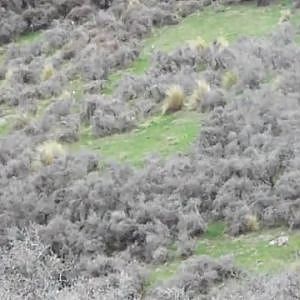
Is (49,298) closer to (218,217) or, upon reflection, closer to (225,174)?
(218,217)

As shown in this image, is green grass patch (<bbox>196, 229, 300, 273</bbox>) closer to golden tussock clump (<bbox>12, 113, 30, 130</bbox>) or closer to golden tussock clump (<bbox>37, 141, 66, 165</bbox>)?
golden tussock clump (<bbox>37, 141, 66, 165</bbox>)

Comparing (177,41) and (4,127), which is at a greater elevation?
(177,41)

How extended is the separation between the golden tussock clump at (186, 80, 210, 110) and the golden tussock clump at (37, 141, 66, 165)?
2432mm

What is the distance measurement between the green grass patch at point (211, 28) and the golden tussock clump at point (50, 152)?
3.23 m

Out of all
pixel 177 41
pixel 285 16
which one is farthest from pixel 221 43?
pixel 285 16

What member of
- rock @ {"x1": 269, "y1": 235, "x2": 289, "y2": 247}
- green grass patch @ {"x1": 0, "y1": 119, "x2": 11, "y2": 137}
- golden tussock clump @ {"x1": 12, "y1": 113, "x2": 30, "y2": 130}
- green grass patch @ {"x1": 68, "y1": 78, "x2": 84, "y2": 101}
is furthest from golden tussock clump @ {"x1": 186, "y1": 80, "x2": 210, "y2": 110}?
rock @ {"x1": 269, "y1": 235, "x2": 289, "y2": 247}

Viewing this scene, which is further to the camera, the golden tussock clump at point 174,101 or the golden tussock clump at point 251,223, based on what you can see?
the golden tussock clump at point 174,101

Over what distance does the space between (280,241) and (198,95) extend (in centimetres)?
471

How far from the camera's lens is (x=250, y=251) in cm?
884

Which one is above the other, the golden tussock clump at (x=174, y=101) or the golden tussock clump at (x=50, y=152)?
the golden tussock clump at (x=174, y=101)

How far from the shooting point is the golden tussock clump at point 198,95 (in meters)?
13.0

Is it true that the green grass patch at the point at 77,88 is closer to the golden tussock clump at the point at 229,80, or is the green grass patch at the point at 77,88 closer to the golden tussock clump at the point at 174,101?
the golden tussock clump at the point at 174,101

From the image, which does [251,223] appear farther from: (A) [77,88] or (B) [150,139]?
(A) [77,88]

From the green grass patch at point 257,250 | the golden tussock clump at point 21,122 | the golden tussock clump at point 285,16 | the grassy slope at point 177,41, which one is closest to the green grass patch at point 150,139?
the grassy slope at point 177,41
